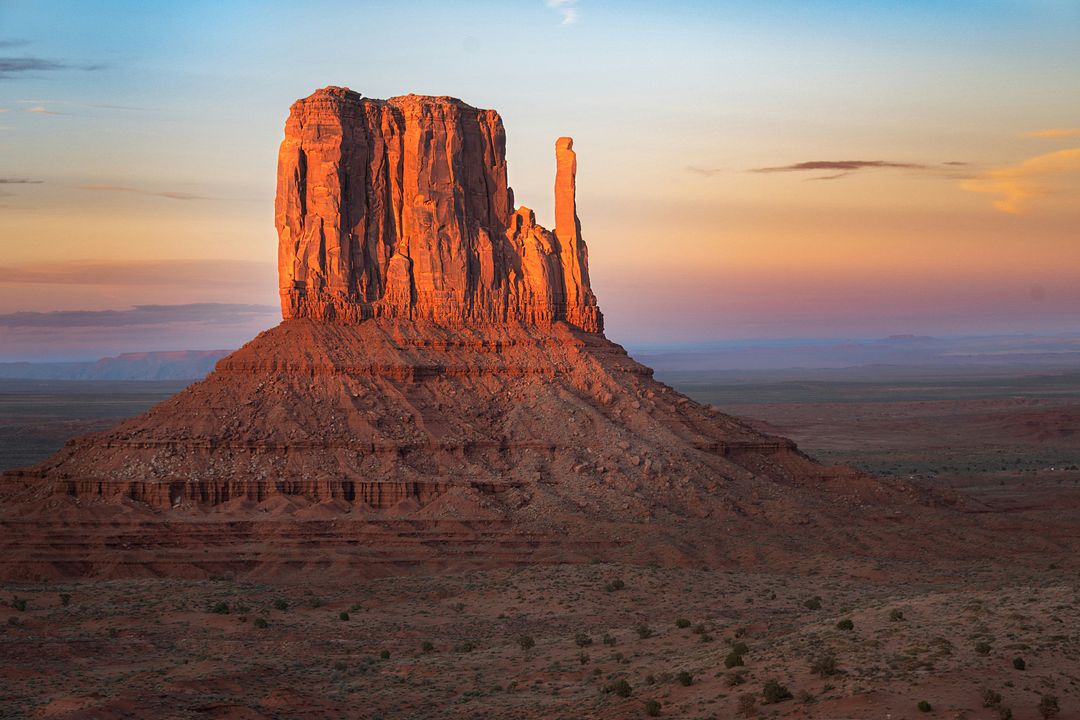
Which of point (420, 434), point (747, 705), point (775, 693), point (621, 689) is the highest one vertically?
point (420, 434)

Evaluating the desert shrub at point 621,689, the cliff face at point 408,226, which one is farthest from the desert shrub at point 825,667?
the cliff face at point 408,226

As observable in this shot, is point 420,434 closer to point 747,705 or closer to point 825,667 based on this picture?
point 825,667

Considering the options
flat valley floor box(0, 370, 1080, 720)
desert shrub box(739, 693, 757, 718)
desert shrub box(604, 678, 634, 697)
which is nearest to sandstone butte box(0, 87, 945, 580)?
flat valley floor box(0, 370, 1080, 720)

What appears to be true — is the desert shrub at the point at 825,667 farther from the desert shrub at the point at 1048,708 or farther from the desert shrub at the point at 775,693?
the desert shrub at the point at 1048,708

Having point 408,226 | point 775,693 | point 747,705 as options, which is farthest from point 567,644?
point 408,226

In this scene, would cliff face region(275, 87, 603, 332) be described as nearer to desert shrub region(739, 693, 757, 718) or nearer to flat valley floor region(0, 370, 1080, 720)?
flat valley floor region(0, 370, 1080, 720)

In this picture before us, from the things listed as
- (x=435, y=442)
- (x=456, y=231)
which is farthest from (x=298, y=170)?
(x=435, y=442)

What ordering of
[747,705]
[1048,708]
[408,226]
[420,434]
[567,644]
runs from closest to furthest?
[1048,708] < [747,705] < [567,644] < [420,434] < [408,226]

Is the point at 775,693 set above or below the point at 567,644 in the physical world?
above
